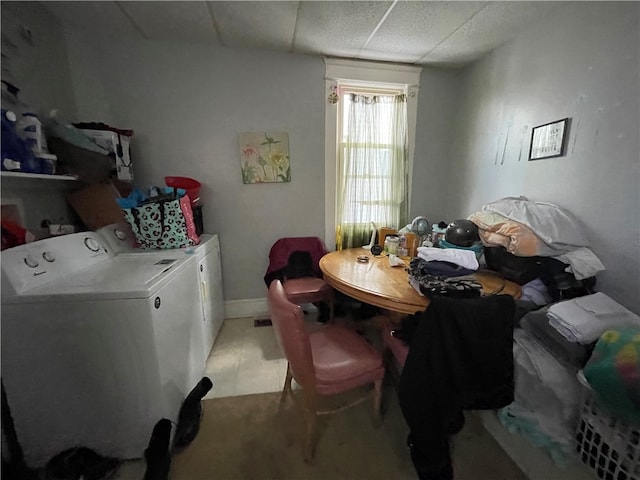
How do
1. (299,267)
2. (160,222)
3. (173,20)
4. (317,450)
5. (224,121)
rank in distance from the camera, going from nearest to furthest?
(317,450)
(160,222)
(173,20)
(224,121)
(299,267)

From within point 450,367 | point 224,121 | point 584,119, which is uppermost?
point 224,121

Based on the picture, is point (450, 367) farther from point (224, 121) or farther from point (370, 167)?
point (224, 121)

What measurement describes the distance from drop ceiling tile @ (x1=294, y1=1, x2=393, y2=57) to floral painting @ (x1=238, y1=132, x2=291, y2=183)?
2.48ft

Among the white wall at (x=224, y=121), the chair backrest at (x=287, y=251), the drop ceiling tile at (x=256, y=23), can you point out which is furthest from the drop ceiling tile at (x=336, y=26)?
the chair backrest at (x=287, y=251)

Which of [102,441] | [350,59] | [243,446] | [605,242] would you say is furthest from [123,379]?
[350,59]

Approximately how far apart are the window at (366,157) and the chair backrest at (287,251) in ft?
0.72

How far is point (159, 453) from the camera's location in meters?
1.14

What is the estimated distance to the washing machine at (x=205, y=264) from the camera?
64.5 inches

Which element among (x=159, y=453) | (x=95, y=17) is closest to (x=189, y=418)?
(x=159, y=453)

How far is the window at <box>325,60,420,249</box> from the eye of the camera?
2.43 m

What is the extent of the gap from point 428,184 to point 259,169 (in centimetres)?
178

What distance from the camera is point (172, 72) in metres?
2.12

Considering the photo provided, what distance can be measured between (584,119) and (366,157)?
1507 millimetres

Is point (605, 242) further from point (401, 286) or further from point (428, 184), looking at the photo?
point (428, 184)
